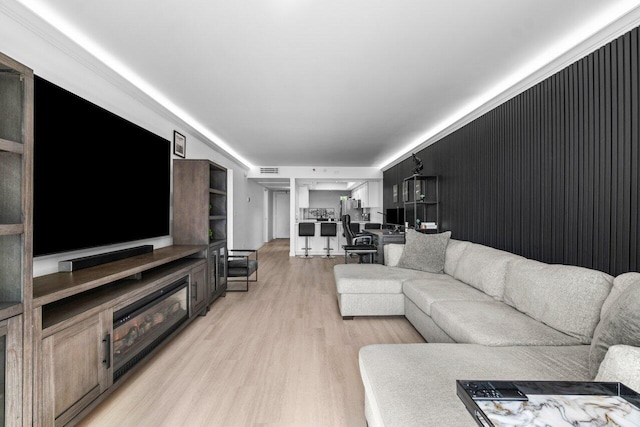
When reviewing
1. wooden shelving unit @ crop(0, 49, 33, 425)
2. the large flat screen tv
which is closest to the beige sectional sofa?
wooden shelving unit @ crop(0, 49, 33, 425)

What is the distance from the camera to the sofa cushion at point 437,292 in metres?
→ 2.54

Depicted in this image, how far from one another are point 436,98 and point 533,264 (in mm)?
2177

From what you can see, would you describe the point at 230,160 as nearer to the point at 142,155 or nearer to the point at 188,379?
the point at 142,155

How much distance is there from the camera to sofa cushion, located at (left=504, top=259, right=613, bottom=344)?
5.63ft

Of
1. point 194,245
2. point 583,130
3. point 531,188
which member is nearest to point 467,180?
point 531,188

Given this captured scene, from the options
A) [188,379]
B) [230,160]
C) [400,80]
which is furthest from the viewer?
[230,160]

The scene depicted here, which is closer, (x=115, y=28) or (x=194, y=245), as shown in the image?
(x=115, y=28)

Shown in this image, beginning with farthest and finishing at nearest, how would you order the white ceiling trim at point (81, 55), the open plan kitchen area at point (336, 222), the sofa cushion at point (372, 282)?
the open plan kitchen area at point (336, 222)
the sofa cushion at point (372, 282)
the white ceiling trim at point (81, 55)

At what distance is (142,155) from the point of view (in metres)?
2.98

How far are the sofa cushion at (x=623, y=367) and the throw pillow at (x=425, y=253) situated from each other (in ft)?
8.44

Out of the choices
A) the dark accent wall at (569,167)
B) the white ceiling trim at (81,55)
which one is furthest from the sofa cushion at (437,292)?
the white ceiling trim at (81,55)

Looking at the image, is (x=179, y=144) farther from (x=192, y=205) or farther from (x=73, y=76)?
(x=73, y=76)

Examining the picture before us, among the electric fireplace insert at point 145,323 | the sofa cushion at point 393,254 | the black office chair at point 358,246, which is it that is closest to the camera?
the electric fireplace insert at point 145,323

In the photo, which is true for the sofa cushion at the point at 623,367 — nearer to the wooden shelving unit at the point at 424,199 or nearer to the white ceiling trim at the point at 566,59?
the white ceiling trim at the point at 566,59
